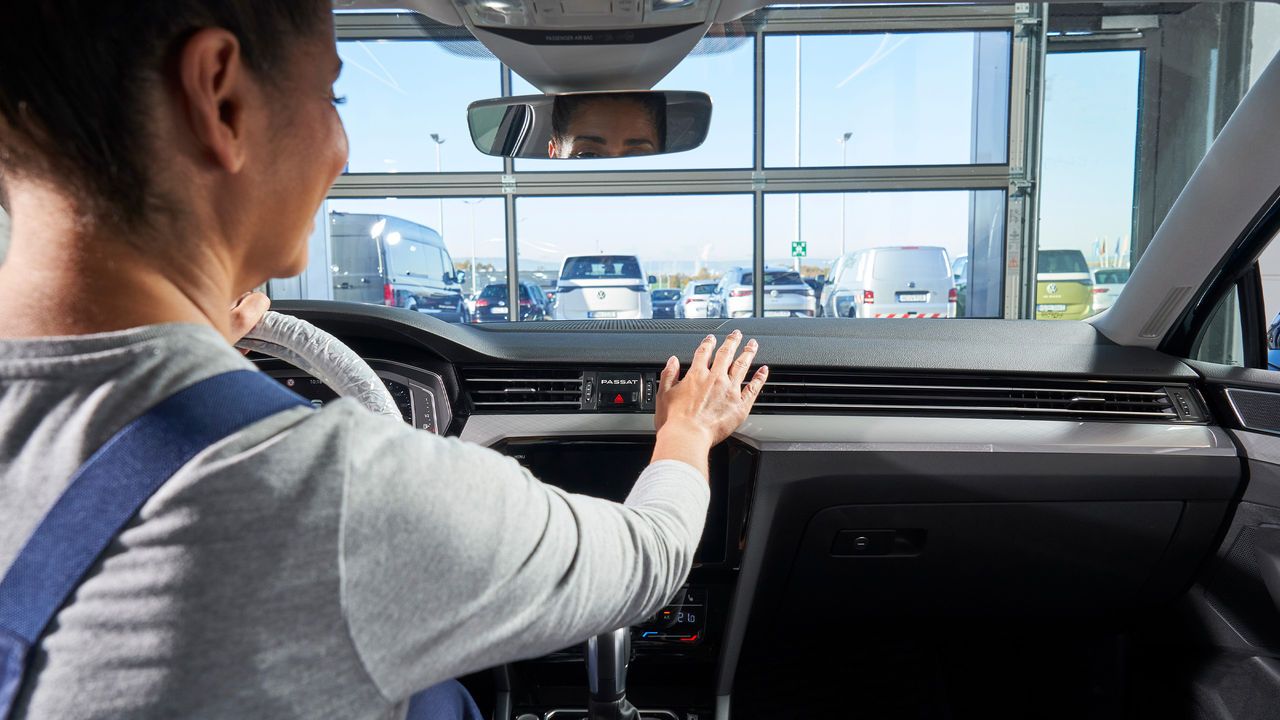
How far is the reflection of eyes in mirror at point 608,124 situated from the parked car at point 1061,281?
770 centimetres

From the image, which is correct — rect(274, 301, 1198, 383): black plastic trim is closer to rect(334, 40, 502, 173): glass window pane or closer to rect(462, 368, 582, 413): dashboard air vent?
rect(462, 368, 582, 413): dashboard air vent

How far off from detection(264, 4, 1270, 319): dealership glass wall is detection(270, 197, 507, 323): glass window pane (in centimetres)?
4

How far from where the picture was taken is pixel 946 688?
2.55 m

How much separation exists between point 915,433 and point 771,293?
7.72 m

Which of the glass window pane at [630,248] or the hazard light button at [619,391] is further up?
the glass window pane at [630,248]

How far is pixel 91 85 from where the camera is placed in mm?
532

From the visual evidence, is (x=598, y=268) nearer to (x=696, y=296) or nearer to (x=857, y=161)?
(x=696, y=296)

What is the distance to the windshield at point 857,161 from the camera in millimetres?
7906

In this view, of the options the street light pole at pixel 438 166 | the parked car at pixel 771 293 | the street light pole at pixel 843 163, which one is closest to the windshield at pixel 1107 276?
the street light pole at pixel 843 163

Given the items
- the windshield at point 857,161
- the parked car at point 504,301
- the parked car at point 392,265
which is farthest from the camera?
the parked car at point 392,265

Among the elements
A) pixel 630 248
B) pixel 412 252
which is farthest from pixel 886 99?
pixel 412 252

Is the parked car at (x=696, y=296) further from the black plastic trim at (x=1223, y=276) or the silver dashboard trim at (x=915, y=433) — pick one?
the silver dashboard trim at (x=915, y=433)

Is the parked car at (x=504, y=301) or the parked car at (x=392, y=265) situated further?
the parked car at (x=392, y=265)

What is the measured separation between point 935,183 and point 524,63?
23.8 ft
